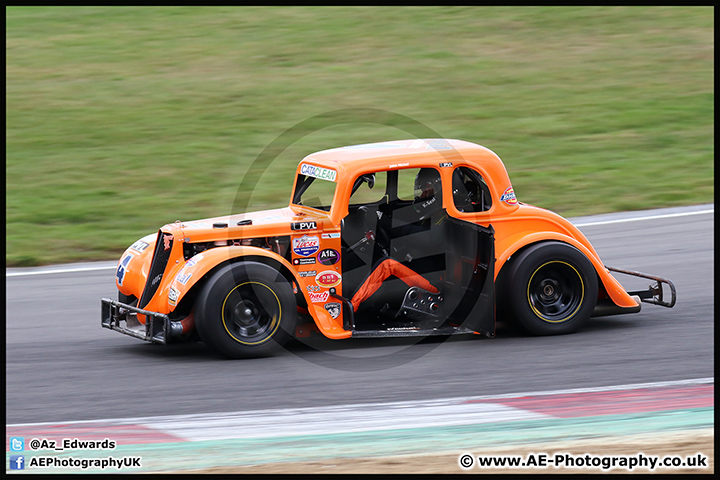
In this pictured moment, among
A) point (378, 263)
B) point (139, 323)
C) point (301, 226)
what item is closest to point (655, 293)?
point (378, 263)

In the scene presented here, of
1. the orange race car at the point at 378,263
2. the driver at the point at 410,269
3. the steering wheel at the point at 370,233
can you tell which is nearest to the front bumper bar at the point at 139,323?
the orange race car at the point at 378,263

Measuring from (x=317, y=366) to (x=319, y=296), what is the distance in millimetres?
673

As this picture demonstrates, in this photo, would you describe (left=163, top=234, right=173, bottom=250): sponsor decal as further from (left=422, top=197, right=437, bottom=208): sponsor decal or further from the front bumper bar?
(left=422, top=197, right=437, bottom=208): sponsor decal

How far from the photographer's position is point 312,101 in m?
20.7

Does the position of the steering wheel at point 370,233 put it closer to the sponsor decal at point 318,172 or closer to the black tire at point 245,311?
the sponsor decal at point 318,172

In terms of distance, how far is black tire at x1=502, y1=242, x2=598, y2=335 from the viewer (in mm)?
8875

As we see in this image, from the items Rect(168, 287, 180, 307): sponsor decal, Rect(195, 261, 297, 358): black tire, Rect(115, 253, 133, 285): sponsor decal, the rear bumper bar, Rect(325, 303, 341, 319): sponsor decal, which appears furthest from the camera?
the rear bumper bar

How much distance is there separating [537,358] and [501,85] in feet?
46.6

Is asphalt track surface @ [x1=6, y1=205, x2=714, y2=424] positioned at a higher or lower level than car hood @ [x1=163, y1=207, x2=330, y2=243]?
lower

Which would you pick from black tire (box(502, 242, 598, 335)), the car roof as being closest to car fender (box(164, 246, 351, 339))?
the car roof

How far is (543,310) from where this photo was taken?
9.09 m

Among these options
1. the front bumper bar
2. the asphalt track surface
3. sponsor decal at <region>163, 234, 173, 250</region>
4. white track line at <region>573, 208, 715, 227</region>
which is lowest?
the asphalt track surface

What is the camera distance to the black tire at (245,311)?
320 inches
